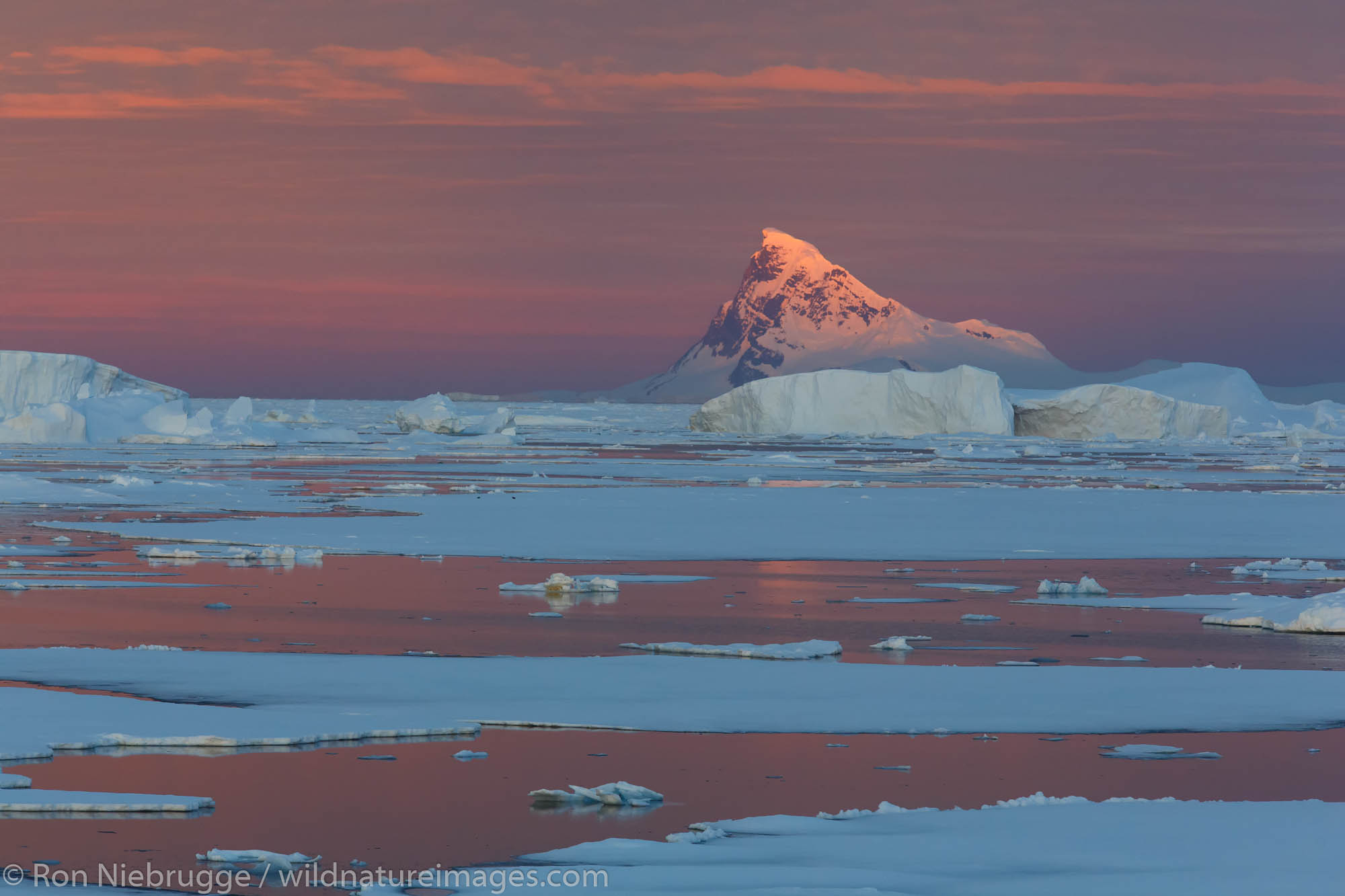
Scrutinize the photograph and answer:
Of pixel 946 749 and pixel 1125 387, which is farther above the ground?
pixel 1125 387

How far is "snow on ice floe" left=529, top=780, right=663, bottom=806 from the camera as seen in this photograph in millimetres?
5852

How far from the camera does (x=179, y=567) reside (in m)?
14.0

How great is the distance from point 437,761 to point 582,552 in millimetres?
9511

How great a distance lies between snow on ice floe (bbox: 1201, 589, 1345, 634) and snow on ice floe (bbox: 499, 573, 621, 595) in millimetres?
4618

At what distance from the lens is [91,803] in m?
5.58

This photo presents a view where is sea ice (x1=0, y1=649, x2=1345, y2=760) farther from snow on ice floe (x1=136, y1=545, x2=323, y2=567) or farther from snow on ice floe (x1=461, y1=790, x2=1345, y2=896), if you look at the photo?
snow on ice floe (x1=136, y1=545, x2=323, y2=567)

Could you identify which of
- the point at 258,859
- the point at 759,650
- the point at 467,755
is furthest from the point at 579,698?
the point at 258,859

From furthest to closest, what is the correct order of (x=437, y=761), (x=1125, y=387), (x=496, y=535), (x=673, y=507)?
1. (x=1125, y=387)
2. (x=673, y=507)
3. (x=496, y=535)
4. (x=437, y=761)

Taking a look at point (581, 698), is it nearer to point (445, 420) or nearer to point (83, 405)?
point (83, 405)

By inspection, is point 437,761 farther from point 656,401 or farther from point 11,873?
point 656,401

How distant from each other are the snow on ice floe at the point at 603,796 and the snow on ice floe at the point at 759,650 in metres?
3.47

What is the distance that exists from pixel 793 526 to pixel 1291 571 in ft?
21.0

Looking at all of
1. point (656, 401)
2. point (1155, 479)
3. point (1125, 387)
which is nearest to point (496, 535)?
point (1155, 479)

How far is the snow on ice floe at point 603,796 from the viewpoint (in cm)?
585
